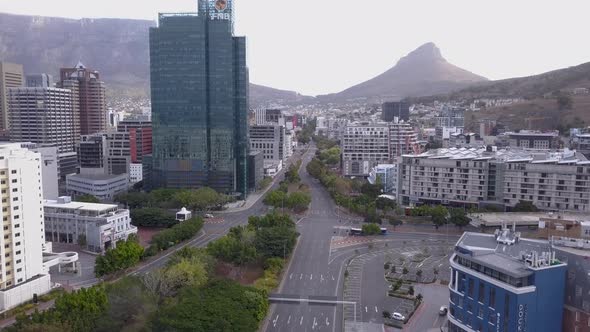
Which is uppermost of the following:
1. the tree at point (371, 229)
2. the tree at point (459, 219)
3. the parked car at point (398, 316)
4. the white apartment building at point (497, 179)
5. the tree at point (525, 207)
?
the white apartment building at point (497, 179)

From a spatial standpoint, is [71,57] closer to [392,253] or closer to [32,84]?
[32,84]

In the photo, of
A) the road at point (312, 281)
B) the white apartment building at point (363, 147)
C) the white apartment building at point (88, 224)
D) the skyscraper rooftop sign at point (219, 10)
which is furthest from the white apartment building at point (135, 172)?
the white apartment building at point (363, 147)

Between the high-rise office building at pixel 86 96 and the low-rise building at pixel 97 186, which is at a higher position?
the high-rise office building at pixel 86 96

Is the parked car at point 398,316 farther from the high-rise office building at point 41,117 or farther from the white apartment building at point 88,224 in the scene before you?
the high-rise office building at point 41,117

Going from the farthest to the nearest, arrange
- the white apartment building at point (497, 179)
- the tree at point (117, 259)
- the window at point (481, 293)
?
the white apartment building at point (497, 179) → the tree at point (117, 259) → the window at point (481, 293)

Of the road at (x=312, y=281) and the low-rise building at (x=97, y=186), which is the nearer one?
the road at (x=312, y=281)

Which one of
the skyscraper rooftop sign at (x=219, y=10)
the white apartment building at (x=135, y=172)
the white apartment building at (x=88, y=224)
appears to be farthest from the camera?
the white apartment building at (x=135, y=172)

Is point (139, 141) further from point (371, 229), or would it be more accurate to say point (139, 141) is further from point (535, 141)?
point (535, 141)
